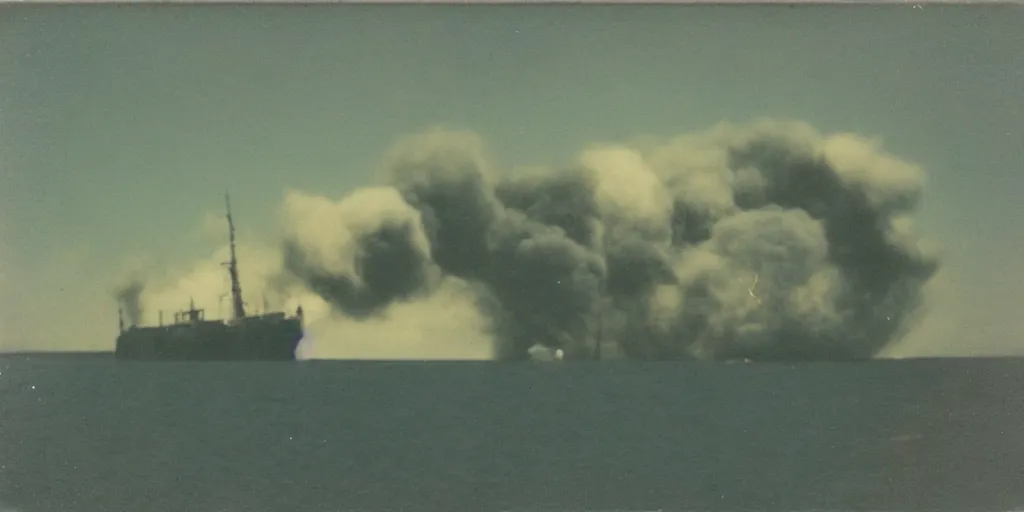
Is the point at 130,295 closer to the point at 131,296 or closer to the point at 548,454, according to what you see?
the point at 131,296

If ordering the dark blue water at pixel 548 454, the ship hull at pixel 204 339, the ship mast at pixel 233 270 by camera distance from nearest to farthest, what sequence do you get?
the dark blue water at pixel 548 454, the ship mast at pixel 233 270, the ship hull at pixel 204 339

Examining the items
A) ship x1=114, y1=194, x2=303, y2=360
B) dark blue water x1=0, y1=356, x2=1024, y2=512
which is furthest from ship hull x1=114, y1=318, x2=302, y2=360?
dark blue water x1=0, y1=356, x2=1024, y2=512

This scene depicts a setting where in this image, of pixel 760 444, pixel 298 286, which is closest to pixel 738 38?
pixel 760 444

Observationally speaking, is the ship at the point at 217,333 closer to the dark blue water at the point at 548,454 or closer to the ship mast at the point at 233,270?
the ship mast at the point at 233,270

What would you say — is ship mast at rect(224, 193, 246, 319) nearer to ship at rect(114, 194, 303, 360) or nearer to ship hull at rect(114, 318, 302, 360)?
ship at rect(114, 194, 303, 360)

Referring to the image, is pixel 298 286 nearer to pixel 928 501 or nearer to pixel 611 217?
pixel 611 217

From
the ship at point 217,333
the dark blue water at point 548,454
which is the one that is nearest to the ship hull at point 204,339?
the ship at point 217,333

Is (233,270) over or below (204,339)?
over

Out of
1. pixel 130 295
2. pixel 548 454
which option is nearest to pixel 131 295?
pixel 130 295
